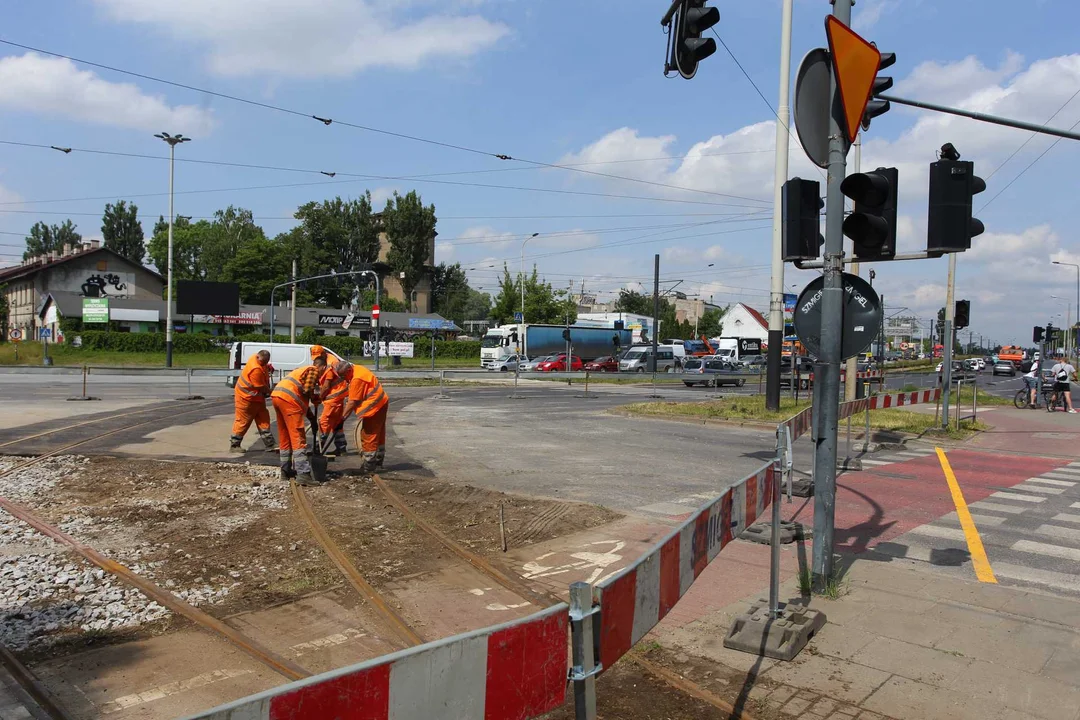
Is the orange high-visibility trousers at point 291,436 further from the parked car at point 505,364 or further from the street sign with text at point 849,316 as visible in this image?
the parked car at point 505,364

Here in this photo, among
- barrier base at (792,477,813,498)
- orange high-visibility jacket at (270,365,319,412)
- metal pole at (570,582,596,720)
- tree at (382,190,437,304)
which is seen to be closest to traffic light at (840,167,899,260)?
metal pole at (570,582,596,720)

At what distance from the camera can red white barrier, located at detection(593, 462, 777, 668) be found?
281 cm

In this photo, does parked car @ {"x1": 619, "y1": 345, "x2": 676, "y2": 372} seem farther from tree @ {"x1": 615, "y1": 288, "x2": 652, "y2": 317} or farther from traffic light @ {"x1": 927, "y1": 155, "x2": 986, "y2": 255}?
tree @ {"x1": 615, "y1": 288, "x2": 652, "y2": 317}

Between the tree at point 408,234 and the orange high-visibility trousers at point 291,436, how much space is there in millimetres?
81567

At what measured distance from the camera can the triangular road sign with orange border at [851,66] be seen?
5.65 m

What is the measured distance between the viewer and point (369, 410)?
34.7 ft

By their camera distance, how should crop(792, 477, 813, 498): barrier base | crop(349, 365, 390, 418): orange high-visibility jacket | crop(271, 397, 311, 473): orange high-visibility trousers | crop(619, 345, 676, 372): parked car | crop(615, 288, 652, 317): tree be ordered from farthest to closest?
crop(615, 288, 652, 317): tree
crop(619, 345, 676, 372): parked car
crop(349, 365, 390, 418): orange high-visibility jacket
crop(792, 477, 813, 498): barrier base
crop(271, 397, 311, 473): orange high-visibility trousers

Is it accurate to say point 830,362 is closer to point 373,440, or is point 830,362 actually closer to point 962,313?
point 373,440

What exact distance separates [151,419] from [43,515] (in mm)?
9382

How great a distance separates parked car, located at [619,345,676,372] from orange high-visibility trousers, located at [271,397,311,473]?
1762 inches

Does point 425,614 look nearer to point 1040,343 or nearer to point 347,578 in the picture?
point 347,578

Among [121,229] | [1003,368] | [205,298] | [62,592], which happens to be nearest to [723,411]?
[62,592]

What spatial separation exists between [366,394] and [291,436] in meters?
1.18

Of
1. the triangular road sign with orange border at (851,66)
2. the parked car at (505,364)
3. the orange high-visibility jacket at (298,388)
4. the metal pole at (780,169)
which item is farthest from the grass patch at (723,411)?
the parked car at (505,364)
